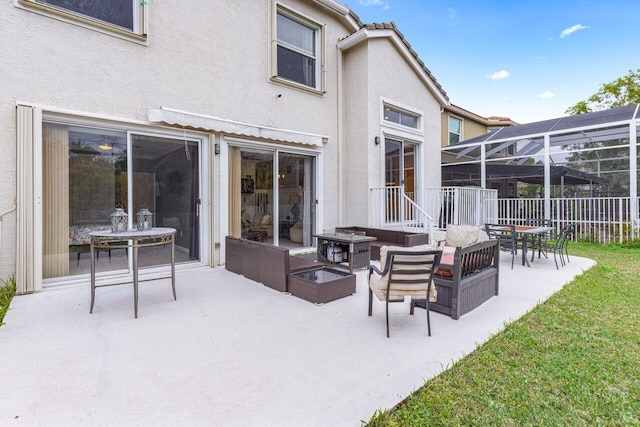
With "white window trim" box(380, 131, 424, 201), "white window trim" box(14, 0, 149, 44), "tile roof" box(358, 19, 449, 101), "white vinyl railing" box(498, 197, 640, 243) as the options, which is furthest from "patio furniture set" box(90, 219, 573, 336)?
"tile roof" box(358, 19, 449, 101)

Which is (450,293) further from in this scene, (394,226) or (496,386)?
(394,226)

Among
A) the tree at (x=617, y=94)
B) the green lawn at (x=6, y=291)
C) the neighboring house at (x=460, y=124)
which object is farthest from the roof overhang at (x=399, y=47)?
the tree at (x=617, y=94)

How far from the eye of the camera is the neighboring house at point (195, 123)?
527 centimetres

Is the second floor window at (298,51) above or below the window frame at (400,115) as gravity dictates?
above

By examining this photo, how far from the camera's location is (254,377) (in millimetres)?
2770

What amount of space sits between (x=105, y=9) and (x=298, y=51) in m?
4.62

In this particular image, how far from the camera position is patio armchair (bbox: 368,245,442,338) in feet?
11.6

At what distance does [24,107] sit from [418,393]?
695 cm

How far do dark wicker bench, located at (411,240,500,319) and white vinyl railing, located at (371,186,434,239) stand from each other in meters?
4.05

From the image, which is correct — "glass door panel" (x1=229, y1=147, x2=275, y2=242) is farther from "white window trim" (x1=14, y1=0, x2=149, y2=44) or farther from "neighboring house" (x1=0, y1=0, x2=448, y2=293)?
"white window trim" (x1=14, y1=0, x2=149, y2=44)

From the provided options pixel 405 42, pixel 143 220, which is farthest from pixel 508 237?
pixel 143 220

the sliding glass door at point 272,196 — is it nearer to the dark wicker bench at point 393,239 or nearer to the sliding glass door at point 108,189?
the sliding glass door at point 108,189

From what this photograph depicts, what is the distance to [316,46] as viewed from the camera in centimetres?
938

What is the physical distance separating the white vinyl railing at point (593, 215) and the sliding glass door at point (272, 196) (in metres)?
8.15
